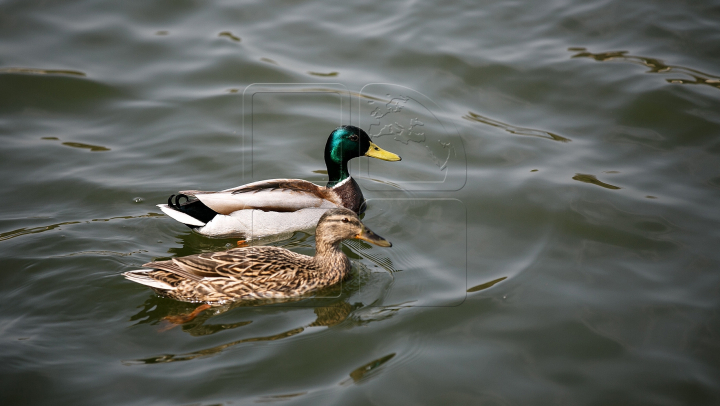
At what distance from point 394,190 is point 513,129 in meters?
2.20

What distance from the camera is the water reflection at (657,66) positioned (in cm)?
929

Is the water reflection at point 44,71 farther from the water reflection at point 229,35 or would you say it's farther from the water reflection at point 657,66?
the water reflection at point 657,66

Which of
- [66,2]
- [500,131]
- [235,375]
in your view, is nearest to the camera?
[235,375]

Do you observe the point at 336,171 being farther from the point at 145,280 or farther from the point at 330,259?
the point at 145,280

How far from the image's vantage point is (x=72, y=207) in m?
7.00

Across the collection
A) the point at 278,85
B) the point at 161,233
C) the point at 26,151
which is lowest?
the point at 161,233

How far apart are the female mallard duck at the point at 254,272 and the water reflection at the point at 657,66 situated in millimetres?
6119

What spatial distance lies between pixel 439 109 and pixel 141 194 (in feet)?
14.6

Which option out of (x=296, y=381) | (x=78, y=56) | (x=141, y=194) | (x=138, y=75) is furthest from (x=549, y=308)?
(x=78, y=56)

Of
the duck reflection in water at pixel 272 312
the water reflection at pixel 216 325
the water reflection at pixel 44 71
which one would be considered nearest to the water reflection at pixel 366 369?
the water reflection at pixel 216 325

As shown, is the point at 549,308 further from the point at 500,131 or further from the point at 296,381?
the point at 500,131

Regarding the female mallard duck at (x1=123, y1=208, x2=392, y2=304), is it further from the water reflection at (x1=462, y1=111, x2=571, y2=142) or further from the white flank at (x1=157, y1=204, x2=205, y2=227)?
the water reflection at (x1=462, y1=111, x2=571, y2=142)

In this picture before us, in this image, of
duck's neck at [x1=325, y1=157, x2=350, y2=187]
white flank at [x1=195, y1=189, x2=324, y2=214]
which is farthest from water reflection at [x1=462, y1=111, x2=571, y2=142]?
white flank at [x1=195, y1=189, x2=324, y2=214]

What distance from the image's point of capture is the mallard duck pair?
5.54 m
